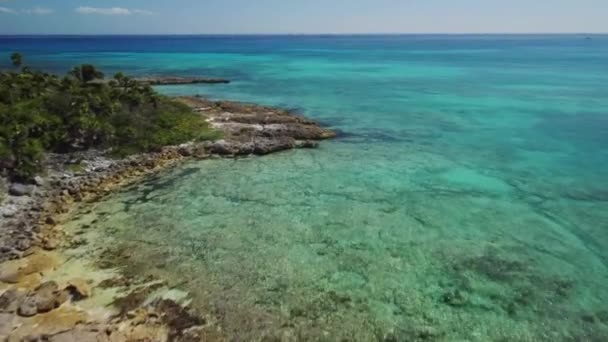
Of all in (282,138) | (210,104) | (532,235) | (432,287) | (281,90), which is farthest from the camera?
(281,90)

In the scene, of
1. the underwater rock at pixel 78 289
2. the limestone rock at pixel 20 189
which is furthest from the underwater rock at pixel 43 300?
the limestone rock at pixel 20 189

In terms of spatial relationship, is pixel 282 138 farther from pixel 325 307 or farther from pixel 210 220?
pixel 325 307

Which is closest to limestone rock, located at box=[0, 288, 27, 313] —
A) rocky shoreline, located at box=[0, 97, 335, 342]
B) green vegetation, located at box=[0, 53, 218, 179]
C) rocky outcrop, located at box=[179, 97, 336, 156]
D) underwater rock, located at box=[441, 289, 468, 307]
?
rocky shoreline, located at box=[0, 97, 335, 342]

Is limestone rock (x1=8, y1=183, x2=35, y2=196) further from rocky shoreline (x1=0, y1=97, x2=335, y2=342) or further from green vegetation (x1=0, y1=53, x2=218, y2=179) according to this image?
green vegetation (x1=0, y1=53, x2=218, y2=179)

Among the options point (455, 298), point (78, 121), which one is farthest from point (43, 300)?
point (78, 121)

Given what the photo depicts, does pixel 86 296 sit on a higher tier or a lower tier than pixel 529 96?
lower

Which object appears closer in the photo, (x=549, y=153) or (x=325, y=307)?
(x=325, y=307)

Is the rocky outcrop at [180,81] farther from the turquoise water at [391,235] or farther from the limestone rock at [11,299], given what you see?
the limestone rock at [11,299]

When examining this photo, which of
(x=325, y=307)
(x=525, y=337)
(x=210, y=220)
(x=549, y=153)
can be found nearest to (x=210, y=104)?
(x=210, y=220)
